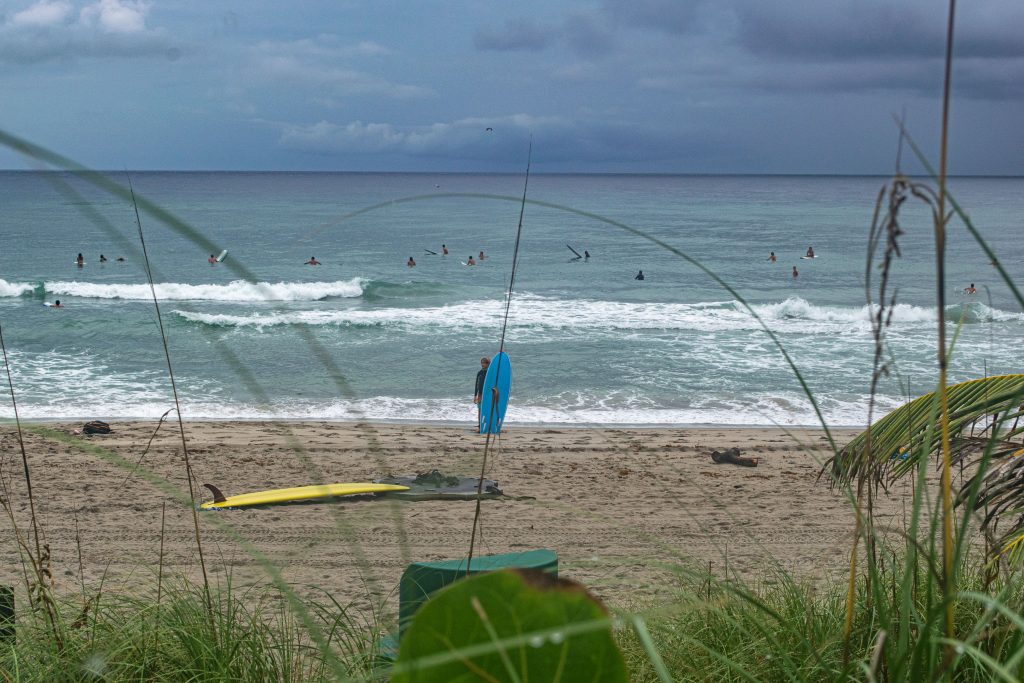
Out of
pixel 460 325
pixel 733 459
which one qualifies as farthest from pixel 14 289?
pixel 733 459

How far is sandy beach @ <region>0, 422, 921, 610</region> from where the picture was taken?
273 inches

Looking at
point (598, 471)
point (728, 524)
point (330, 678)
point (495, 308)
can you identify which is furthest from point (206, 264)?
point (330, 678)

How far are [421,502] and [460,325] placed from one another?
1362 cm

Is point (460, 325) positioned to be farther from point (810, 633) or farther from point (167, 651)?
point (810, 633)

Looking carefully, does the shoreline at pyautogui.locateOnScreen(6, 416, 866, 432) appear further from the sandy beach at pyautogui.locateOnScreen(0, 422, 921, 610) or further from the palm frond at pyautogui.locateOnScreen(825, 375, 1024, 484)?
the palm frond at pyautogui.locateOnScreen(825, 375, 1024, 484)

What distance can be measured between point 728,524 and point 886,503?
5.93 ft

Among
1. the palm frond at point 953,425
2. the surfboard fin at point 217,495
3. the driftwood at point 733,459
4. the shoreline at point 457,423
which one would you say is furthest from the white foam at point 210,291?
the palm frond at point 953,425

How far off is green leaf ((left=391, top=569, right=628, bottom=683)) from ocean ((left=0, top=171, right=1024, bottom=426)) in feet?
1.48

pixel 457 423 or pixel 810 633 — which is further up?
pixel 810 633

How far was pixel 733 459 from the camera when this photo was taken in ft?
35.6

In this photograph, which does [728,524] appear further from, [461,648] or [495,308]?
[495,308]

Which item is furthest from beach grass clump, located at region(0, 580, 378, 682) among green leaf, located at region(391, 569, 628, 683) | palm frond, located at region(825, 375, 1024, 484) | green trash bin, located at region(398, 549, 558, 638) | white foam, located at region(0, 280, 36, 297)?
white foam, located at region(0, 280, 36, 297)

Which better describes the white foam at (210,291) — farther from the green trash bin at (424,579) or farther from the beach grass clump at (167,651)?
the beach grass clump at (167,651)

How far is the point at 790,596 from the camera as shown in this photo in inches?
86.3
